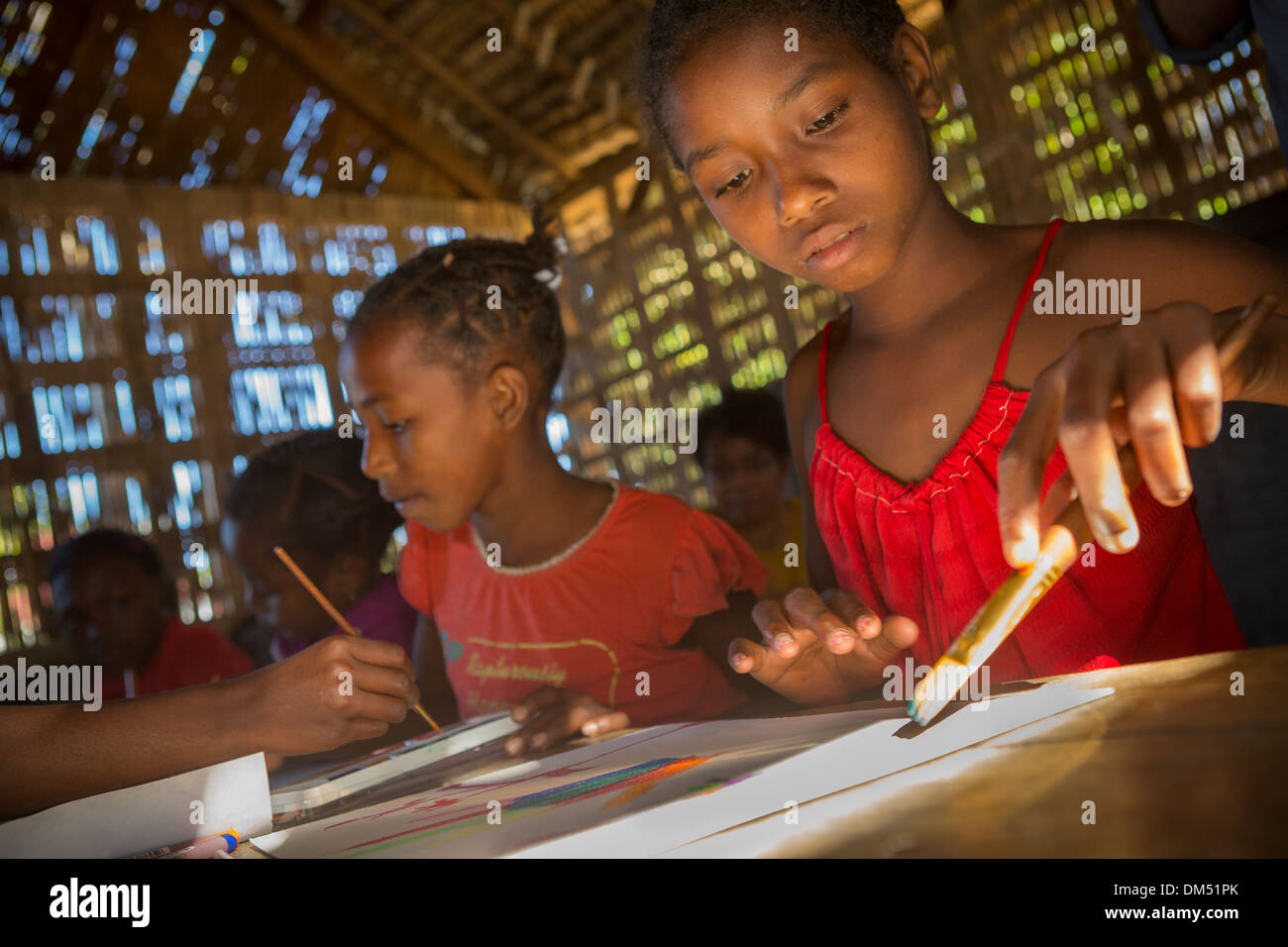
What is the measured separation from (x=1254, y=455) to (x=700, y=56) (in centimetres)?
83

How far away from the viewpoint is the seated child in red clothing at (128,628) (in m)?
2.32

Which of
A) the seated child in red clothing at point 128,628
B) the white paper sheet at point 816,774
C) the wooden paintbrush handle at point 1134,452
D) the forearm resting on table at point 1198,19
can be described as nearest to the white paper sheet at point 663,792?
the white paper sheet at point 816,774

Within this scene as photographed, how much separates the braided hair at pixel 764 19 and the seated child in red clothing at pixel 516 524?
1.97 ft

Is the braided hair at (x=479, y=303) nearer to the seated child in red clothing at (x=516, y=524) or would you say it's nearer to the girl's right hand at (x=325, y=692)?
the seated child in red clothing at (x=516, y=524)

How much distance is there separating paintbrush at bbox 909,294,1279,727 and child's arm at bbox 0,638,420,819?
0.55m

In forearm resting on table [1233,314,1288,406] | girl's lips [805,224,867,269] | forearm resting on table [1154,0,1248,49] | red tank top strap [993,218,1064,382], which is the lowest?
forearm resting on table [1233,314,1288,406]

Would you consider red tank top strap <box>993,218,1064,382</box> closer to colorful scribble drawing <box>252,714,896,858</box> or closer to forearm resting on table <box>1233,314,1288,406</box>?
forearm resting on table <box>1233,314,1288,406</box>

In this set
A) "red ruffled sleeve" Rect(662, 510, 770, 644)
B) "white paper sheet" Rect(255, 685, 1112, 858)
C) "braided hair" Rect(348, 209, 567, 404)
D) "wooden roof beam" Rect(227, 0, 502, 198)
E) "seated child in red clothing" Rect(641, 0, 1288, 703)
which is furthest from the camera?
"wooden roof beam" Rect(227, 0, 502, 198)

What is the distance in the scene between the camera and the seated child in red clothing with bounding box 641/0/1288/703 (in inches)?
35.9

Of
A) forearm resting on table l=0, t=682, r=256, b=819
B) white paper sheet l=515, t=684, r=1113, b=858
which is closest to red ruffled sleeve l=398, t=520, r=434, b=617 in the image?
forearm resting on table l=0, t=682, r=256, b=819

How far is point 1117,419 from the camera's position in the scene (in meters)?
0.54
